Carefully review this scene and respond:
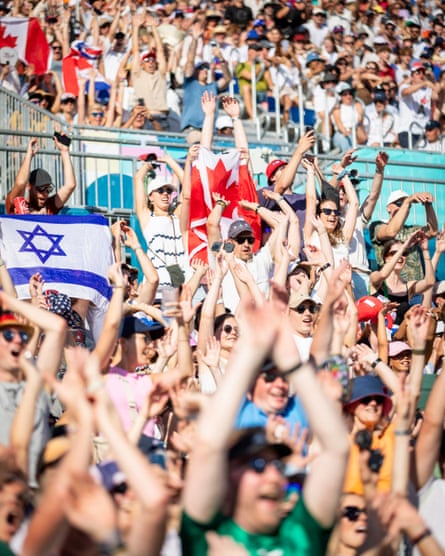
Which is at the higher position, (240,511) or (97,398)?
(97,398)

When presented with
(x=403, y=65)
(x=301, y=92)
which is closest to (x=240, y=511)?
(x=301, y=92)

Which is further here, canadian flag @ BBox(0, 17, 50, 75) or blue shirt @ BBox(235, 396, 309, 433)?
canadian flag @ BBox(0, 17, 50, 75)

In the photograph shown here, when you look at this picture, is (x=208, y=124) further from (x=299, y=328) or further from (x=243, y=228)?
(x=299, y=328)

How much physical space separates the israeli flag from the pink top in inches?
106

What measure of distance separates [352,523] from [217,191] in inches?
213

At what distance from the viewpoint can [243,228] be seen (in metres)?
9.59

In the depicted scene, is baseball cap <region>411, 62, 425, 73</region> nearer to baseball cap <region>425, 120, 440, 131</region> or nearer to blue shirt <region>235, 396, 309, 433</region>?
baseball cap <region>425, 120, 440, 131</region>

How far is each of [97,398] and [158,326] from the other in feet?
9.82

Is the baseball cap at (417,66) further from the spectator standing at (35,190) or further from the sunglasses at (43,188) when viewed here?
the sunglasses at (43,188)

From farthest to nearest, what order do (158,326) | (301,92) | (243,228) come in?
(301,92)
(243,228)
(158,326)

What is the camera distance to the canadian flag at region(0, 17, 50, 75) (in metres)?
14.6

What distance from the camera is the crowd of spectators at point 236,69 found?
47.9ft

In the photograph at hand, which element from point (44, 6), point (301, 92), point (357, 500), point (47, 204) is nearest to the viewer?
point (357, 500)

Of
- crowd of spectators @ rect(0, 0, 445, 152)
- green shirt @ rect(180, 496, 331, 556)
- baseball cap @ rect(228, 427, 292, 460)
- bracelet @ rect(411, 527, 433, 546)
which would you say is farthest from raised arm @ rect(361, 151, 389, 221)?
green shirt @ rect(180, 496, 331, 556)
